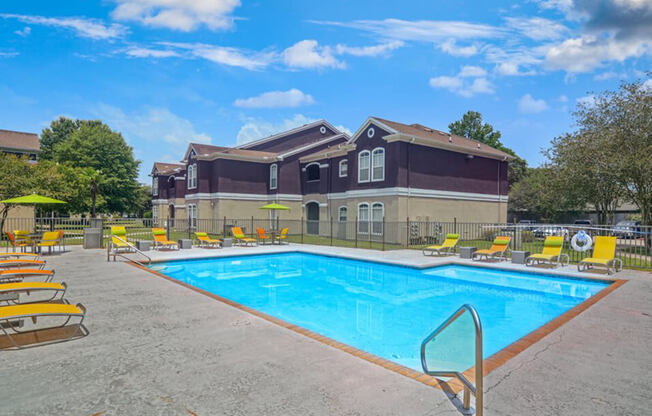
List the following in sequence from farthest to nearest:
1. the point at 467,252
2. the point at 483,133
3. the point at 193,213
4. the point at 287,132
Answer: the point at 483,133
the point at 287,132
the point at 193,213
the point at 467,252

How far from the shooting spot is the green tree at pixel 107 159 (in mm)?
39750

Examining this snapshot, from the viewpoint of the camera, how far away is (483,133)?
166ft

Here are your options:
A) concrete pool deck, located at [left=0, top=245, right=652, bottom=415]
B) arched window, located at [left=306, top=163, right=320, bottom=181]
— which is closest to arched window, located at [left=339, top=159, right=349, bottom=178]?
arched window, located at [left=306, top=163, right=320, bottom=181]

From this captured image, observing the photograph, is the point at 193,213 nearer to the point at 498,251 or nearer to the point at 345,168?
the point at 345,168

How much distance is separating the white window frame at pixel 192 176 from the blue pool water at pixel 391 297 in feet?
59.6

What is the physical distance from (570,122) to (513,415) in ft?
83.8

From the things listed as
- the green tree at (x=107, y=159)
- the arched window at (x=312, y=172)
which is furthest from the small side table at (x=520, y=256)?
the green tree at (x=107, y=159)

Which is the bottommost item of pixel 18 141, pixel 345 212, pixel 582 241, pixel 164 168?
pixel 582 241

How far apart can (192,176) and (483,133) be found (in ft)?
130

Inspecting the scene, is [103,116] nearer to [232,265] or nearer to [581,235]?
[232,265]

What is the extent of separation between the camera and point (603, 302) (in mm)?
7148

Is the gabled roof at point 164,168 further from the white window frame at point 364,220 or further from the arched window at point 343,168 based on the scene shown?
the white window frame at point 364,220

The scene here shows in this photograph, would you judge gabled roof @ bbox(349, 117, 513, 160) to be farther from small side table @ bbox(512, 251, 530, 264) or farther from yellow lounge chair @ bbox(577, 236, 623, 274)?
yellow lounge chair @ bbox(577, 236, 623, 274)

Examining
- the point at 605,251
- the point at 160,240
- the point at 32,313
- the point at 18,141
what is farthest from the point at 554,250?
the point at 18,141
